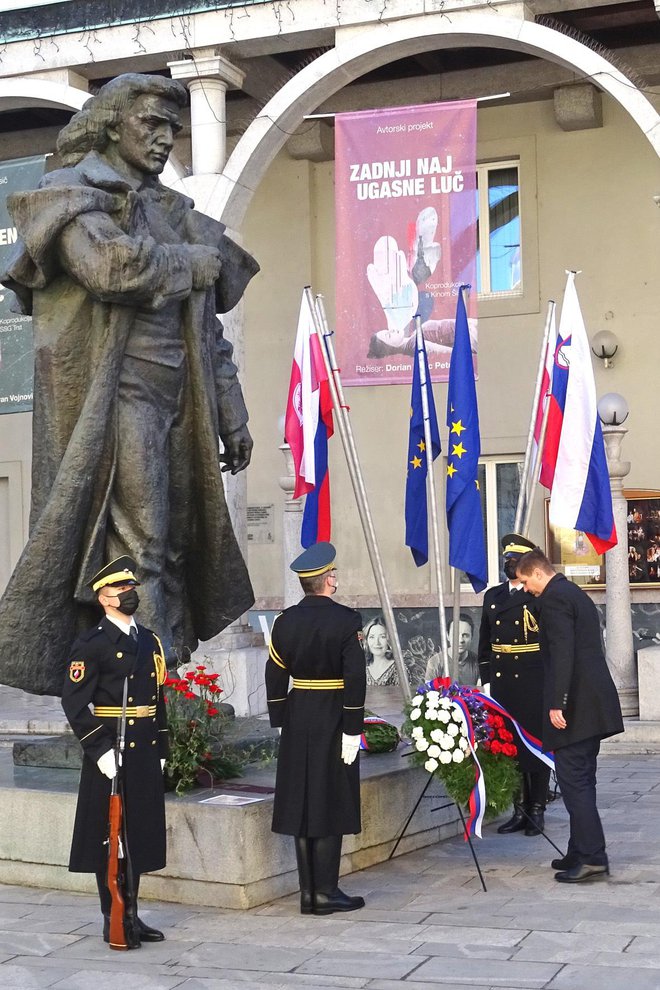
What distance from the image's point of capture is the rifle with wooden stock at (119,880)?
536 centimetres

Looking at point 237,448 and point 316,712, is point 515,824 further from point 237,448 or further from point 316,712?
point 237,448

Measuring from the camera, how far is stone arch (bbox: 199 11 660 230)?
503 inches

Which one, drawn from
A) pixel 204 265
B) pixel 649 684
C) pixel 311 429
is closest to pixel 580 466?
pixel 311 429

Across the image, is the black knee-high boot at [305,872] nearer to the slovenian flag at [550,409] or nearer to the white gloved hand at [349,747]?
the white gloved hand at [349,747]

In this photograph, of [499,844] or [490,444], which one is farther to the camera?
[490,444]

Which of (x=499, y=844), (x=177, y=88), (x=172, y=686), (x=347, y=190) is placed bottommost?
(x=499, y=844)

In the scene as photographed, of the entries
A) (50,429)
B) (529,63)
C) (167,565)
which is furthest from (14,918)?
(529,63)

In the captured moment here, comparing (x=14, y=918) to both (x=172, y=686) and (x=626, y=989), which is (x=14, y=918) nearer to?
(x=172, y=686)

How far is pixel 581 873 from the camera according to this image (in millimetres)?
6453

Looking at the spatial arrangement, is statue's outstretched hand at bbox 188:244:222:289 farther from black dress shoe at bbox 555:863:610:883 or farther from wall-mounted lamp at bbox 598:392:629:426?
wall-mounted lamp at bbox 598:392:629:426

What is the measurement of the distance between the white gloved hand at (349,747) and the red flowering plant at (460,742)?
68cm

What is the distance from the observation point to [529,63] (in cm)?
1614

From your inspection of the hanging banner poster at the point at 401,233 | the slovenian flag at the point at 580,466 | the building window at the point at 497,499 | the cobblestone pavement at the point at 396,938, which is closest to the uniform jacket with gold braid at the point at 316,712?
the cobblestone pavement at the point at 396,938

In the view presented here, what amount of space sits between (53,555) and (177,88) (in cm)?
206
